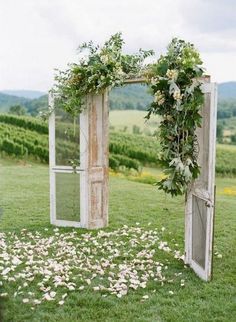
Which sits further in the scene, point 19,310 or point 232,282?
point 232,282

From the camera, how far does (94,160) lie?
709 cm

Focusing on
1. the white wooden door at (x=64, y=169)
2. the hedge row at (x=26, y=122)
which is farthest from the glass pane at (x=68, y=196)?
the hedge row at (x=26, y=122)

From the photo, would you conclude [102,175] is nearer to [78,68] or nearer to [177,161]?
[78,68]

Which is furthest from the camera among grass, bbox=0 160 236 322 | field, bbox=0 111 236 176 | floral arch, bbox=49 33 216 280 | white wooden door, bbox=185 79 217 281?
field, bbox=0 111 236 176

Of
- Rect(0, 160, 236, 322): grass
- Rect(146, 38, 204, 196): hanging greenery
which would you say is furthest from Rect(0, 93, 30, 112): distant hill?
Rect(146, 38, 204, 196): hanging greenery

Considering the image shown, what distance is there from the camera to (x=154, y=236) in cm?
683

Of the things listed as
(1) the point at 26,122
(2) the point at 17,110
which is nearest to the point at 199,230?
(1) the point at 26,122

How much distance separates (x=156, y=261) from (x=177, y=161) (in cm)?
125

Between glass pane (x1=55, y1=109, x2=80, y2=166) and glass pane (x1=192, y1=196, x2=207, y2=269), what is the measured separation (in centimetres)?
228

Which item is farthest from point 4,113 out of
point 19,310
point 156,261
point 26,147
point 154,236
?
point 19,310

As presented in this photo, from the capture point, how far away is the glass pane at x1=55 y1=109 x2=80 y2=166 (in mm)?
7098

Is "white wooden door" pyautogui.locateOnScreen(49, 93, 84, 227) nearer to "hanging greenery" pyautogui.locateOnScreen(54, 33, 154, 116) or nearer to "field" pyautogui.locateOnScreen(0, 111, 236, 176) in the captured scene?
"hanging greenery" pyautogui.locateOnScreen(54, 33, 154, 116)

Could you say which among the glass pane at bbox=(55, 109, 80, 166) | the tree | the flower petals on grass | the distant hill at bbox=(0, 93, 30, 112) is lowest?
the flower petals on grass

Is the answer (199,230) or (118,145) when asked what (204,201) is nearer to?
(199,230)
